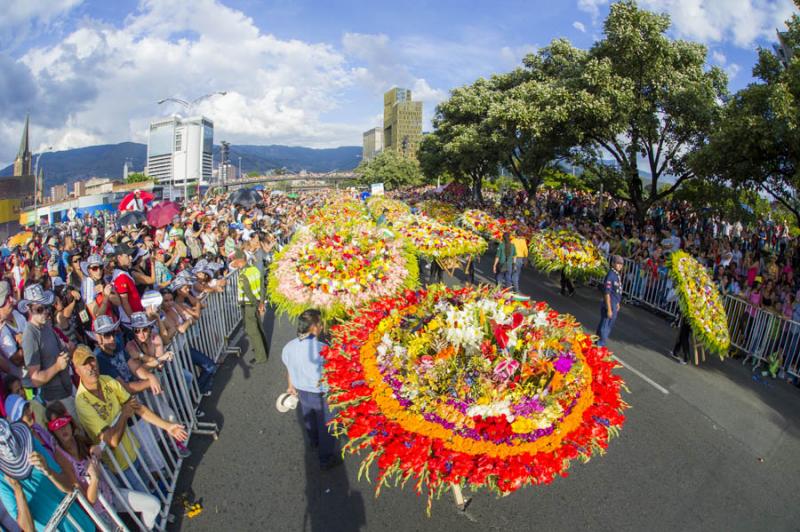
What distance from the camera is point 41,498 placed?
9.52ft

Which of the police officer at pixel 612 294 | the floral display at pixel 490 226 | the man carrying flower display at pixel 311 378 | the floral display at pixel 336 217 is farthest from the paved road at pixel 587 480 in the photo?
the floral display at pixel 490 226

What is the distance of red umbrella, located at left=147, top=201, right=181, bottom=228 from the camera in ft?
43.0

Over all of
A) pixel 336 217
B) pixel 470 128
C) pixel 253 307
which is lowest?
pixel 253 307

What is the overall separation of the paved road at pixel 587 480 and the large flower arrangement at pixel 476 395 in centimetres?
99

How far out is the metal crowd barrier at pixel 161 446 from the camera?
3.21 metres

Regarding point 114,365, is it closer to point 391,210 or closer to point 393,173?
point 391,210

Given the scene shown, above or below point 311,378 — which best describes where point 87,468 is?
below

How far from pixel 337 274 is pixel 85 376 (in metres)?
3.15

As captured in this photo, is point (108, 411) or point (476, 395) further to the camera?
point (108, 411)

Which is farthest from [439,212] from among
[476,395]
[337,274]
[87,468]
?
[87,468]

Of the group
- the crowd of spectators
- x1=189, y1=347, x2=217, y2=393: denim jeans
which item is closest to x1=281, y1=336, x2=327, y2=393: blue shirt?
the crowd of spectators

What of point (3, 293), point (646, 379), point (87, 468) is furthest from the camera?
point (646, 379)

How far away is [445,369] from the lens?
3.57m

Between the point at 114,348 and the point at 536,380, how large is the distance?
14.2ft
